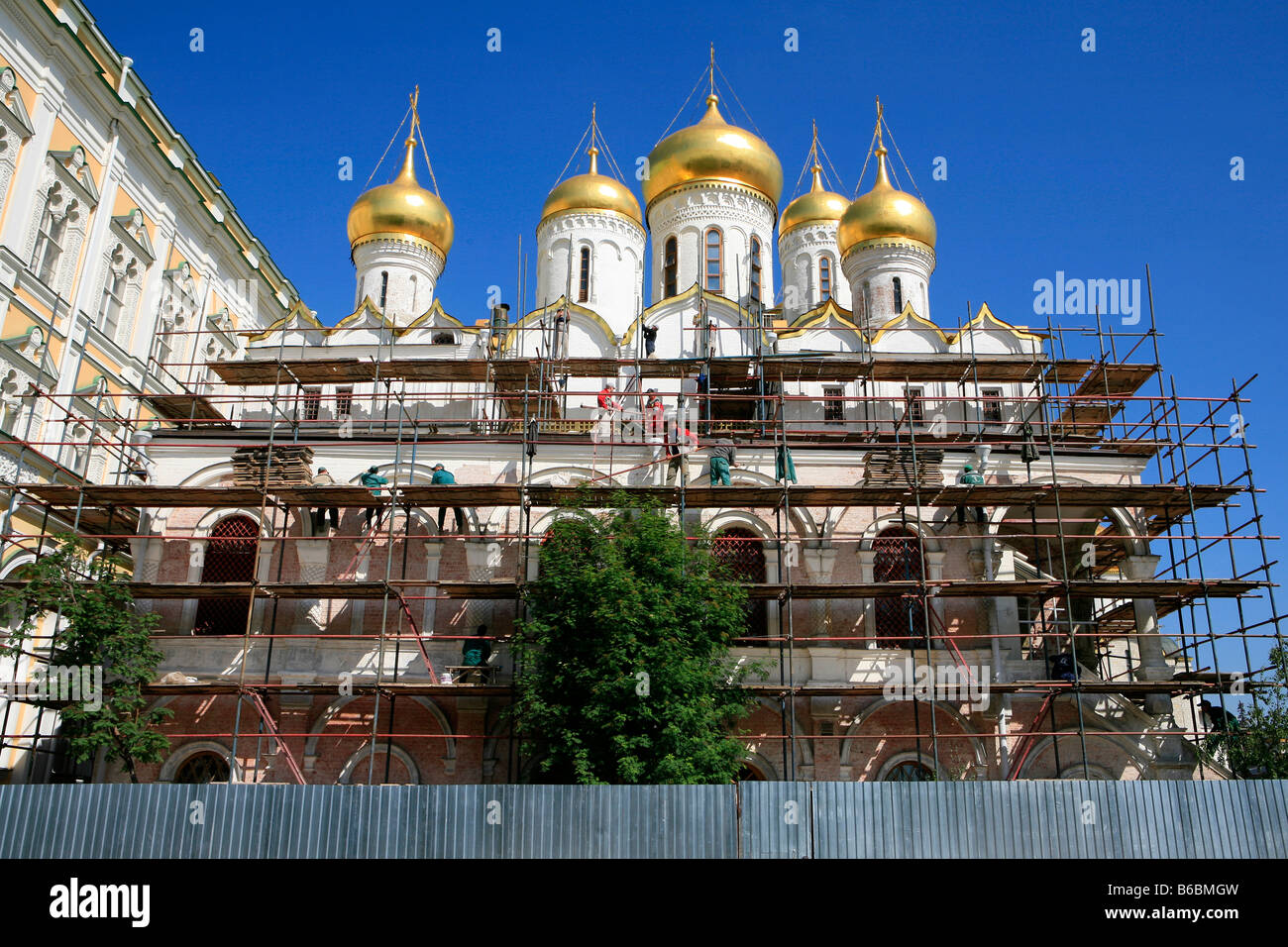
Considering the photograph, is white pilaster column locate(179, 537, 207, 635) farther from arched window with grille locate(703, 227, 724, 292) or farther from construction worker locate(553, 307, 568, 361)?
arched window with grille locate(703, 227, 724, 292)

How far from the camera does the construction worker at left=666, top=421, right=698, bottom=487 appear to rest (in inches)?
761

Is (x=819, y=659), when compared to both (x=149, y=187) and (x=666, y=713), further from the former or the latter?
Answer: (x=149, y=187)

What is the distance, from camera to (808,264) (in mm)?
34656

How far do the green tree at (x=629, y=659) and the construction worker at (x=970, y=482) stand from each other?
4.42 meters

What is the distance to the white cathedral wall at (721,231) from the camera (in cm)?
2983

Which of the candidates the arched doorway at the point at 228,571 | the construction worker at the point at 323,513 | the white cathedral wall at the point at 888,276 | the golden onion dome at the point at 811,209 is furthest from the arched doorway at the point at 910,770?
the golden onion dome at the point at 811,209

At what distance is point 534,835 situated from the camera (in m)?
11.0

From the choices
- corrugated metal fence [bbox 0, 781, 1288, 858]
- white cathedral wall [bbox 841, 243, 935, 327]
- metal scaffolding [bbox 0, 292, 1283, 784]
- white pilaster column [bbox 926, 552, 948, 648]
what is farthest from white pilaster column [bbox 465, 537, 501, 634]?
white cathedral wall [bbox 841, 243, 935, 327]

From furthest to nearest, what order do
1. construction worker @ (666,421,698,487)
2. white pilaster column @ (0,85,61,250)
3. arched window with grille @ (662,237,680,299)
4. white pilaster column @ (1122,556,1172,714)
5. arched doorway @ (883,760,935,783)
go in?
1. arched window with grille @ (662,237,680,299)
2. white pilaster column @ (0,85,61,250)
3. construction worker @ (666,421,698,487)
4. white pilaster column @ (1122,556,1172,714)
5. arched doorway @ (883,760,935,783)

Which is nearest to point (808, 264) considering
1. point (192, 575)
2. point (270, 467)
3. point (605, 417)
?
point (605, 417)

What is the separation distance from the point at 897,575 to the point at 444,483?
7985 millimetres

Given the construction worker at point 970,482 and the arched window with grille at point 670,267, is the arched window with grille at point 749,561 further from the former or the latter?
the arched window with grille at point 670,267

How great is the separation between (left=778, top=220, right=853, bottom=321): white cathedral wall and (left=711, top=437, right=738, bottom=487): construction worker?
14704mm
